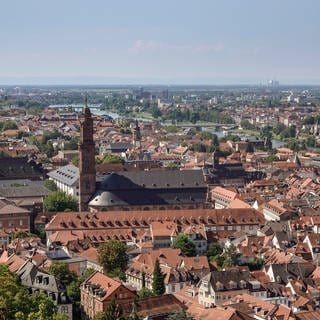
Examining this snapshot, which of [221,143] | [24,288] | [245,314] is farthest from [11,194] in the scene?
[221,143]

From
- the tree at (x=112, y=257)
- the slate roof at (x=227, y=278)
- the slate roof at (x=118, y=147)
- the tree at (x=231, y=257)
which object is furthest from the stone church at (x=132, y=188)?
the slate roof at (x=118, y=147)

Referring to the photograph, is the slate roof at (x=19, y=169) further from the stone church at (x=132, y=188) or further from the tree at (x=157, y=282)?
the tree at (x=157, y=282)

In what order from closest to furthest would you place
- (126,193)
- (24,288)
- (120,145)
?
1. (24,288)
2. (126,193)
3. (120,145)

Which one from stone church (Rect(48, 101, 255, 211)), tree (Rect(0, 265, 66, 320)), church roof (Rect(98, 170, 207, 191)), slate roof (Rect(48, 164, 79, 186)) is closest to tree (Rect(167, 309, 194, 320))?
tree (Rect(0, 265, 66, 320))

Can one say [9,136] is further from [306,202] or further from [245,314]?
[245,314]

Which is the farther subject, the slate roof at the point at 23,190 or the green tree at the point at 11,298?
the slate roof at the point at 23,190

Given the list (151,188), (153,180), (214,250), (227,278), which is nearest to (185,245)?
(214,250)

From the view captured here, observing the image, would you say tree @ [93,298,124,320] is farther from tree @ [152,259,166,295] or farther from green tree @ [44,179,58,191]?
green tree @ [44,179,58,191]
